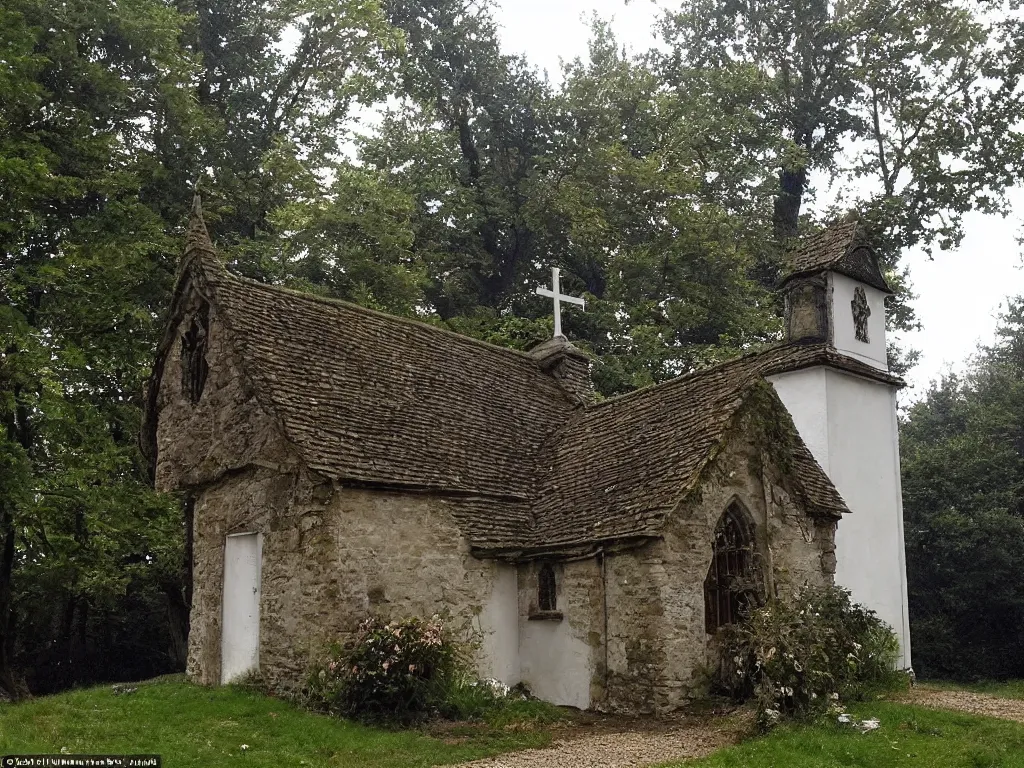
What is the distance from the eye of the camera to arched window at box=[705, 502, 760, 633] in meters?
15.4

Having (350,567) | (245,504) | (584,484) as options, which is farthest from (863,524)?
(245,504)

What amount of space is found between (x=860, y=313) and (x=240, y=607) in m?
14.6

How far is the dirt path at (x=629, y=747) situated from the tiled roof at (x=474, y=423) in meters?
2.83

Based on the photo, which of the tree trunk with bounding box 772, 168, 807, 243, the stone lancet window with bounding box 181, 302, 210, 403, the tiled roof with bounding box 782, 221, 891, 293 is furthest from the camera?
the tree trunk with bounding box 772, 168, 807, 243

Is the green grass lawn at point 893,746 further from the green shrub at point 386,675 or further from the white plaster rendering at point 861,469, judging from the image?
the white plaster rendering at point 861,469

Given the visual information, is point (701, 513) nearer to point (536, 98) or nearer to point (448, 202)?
point (448, 202)

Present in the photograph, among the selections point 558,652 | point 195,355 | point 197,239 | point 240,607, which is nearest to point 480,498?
point 558,652

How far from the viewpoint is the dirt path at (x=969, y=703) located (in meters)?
13.6

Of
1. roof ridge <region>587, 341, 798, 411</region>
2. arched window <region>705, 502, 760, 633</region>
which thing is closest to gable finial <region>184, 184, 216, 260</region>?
roof ridge <region>587, 341, 798, 411</region>

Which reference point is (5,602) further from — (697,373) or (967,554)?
(967,554)

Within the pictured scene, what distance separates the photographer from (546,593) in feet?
54.3

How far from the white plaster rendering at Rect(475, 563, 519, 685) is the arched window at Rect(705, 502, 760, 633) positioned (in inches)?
136

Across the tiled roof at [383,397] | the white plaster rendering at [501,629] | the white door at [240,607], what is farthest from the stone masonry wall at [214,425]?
the white plaster rendering at [501,629]

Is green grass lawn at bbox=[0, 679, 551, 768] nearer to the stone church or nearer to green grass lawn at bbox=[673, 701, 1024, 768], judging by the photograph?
the stone church
